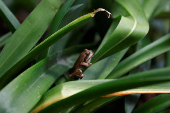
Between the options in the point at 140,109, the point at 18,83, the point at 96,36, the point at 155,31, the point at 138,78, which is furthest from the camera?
the point at 155,31

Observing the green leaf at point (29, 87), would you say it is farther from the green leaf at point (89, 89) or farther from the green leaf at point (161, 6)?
the green leaf at point (161, 6)

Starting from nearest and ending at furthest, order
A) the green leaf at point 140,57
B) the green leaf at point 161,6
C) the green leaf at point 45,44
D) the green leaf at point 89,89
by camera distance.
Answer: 1. the green leaf at point 89,89
2. the green leaf at point 45,44
3. the green leaf at point 140,57
4. the green leaf at point 161,6

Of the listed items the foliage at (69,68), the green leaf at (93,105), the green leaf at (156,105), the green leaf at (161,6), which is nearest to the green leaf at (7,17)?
the foliage at (69,68)

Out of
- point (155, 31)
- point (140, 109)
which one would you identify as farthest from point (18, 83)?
point (155, 31)

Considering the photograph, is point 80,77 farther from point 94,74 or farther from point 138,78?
point 138,78

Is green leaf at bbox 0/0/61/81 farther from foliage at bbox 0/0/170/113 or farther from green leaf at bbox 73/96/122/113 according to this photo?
green leaf at bbox 73/96/122/113

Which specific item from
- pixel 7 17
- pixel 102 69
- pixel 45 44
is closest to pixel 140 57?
pixel 102 69

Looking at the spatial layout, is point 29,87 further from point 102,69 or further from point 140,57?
point 140,57
